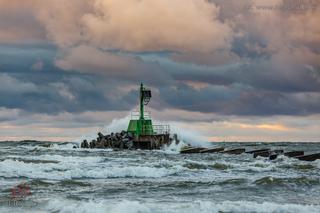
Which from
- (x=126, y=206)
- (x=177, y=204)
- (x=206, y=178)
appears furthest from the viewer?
(x=206, y=178)

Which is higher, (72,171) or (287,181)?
(72,171)

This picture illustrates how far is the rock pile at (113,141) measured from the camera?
53959 mm

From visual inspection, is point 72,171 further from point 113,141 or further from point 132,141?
point 113,141

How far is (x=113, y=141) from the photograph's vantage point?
5581cm

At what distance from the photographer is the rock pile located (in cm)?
5396

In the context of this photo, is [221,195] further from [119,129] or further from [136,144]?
[119,129]

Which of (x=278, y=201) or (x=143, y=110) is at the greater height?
(x=143, y=110)

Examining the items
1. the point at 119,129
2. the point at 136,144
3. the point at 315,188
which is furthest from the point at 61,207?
the point at 119,129

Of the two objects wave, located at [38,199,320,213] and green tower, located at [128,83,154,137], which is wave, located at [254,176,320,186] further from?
green tower, located at [128,83,154,137]

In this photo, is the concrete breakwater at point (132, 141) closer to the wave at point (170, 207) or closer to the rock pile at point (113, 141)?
the rock pile at point (113, 141)

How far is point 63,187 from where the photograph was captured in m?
21.1

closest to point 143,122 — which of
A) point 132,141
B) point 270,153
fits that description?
point 132,141

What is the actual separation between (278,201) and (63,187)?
770 cm

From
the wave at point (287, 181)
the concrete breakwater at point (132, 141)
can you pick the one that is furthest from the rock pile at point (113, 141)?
the wave at point (287, 181)
